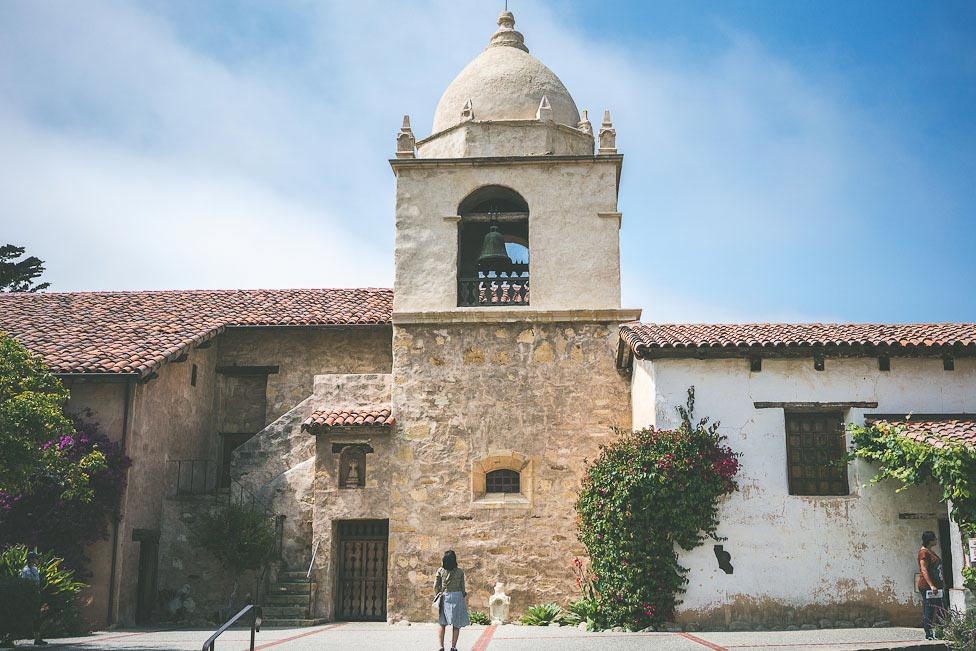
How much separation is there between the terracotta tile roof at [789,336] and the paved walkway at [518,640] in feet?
15.0

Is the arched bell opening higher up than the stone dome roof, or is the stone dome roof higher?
the stone dome roof

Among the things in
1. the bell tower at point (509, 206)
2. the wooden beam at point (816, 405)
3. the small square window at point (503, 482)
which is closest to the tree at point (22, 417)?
the bell tower at point (509, 206)

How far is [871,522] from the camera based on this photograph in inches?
558

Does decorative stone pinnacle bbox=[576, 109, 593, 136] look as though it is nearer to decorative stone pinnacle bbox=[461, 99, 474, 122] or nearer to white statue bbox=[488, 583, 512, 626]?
A: decorative stone pinnacle bbox=[461, 99, 474, 122]

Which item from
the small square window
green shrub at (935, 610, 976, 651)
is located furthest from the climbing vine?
the small square window

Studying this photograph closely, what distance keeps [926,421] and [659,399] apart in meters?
4.32

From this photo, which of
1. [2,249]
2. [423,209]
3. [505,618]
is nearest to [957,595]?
[505,618]

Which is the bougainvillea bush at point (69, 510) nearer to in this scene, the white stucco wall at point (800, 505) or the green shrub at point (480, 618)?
the green shrub at point (480, 618)

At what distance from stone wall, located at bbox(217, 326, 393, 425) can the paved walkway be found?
5820 mm

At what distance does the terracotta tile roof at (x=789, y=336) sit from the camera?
14602 mm

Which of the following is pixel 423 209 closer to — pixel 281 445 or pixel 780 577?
pixel 281 445

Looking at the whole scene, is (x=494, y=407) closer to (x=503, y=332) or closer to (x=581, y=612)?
(x=503, y=332)

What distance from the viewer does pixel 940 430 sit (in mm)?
13633

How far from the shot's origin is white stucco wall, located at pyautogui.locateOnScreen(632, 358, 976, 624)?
552 inches
